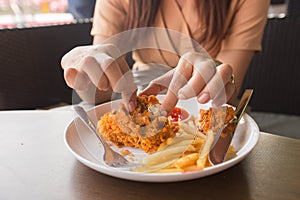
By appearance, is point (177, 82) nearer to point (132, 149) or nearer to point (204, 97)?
point (204, 97)

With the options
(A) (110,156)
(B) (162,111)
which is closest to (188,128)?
(B) (162,111)

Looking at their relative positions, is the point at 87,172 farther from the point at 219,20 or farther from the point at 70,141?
the point at 219,20

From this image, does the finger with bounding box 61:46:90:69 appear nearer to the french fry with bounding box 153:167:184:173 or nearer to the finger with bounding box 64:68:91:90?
the finger with bounding box 64:68:91:90

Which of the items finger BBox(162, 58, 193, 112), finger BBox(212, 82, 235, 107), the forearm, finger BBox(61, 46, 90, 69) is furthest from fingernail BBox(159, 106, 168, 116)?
the forearm

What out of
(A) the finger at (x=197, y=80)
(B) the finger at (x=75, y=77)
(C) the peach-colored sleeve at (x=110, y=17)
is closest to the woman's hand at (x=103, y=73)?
(B) the finger at (x=75, y=77)

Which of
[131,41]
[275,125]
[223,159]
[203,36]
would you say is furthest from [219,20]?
[223,159]

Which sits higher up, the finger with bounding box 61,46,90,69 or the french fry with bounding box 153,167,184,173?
the finger with bounding box 61,46,90,69

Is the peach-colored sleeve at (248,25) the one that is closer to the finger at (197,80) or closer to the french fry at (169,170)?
the finger at (197,80)
